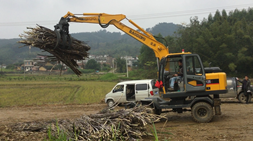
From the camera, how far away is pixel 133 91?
626 inches

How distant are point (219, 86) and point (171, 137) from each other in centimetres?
339

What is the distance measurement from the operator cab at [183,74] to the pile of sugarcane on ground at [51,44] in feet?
11.7

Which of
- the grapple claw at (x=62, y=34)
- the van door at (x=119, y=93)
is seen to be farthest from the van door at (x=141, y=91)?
the grapple claw at (x=62, y=34)

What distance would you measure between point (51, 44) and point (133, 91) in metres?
8.05

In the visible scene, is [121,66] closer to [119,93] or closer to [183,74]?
[119,93]

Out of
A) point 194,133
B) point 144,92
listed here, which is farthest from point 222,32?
point 194,133

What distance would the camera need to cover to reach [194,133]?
323 inches

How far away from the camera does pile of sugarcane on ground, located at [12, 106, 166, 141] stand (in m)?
6.67

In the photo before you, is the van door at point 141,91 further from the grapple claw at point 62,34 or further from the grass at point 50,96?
the grapple claw at point 62,34

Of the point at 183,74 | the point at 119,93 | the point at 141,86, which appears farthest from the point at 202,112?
the point at 119,93

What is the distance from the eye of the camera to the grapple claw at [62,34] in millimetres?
8880

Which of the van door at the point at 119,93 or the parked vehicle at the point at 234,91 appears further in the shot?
the van door at the point at 119,93

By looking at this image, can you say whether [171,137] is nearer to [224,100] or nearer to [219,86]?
[219,86]

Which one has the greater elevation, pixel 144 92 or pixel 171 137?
pixel 144 92
